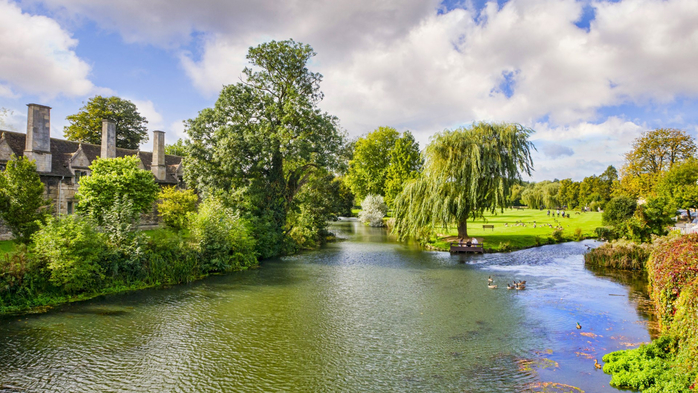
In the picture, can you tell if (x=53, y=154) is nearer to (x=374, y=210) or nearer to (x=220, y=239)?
(x=220, y=239)

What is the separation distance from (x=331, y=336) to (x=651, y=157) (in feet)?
187

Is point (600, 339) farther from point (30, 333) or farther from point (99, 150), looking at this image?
point (99, 150)

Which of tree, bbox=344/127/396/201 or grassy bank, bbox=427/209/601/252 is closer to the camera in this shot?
grassy bank, bbox=427/209/601/252

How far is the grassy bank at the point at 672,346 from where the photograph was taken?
8.49m

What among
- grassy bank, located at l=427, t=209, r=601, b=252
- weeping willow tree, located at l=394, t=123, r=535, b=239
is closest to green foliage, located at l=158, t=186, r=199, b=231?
weeping willow tree, located at l=394, t=123, r=535, b=239

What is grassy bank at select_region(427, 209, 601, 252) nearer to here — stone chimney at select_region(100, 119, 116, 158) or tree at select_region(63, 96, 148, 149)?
stone chimney at select_region(100, 119, 116, 158)

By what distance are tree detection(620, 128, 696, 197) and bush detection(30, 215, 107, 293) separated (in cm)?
5832

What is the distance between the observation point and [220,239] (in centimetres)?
2644

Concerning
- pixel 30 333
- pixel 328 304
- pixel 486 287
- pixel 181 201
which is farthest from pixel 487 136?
pixel 30 333

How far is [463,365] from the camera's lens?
1184cm

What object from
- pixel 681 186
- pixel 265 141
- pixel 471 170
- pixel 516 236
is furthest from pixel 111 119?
pixel 681 186

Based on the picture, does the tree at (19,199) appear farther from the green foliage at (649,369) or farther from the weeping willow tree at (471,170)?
the weeping willow tree at (471,170)

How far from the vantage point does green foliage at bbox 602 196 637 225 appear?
37.9 metres

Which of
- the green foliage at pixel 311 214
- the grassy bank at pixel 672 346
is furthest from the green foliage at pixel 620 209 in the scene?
the grassy bank at pixel 672 346
